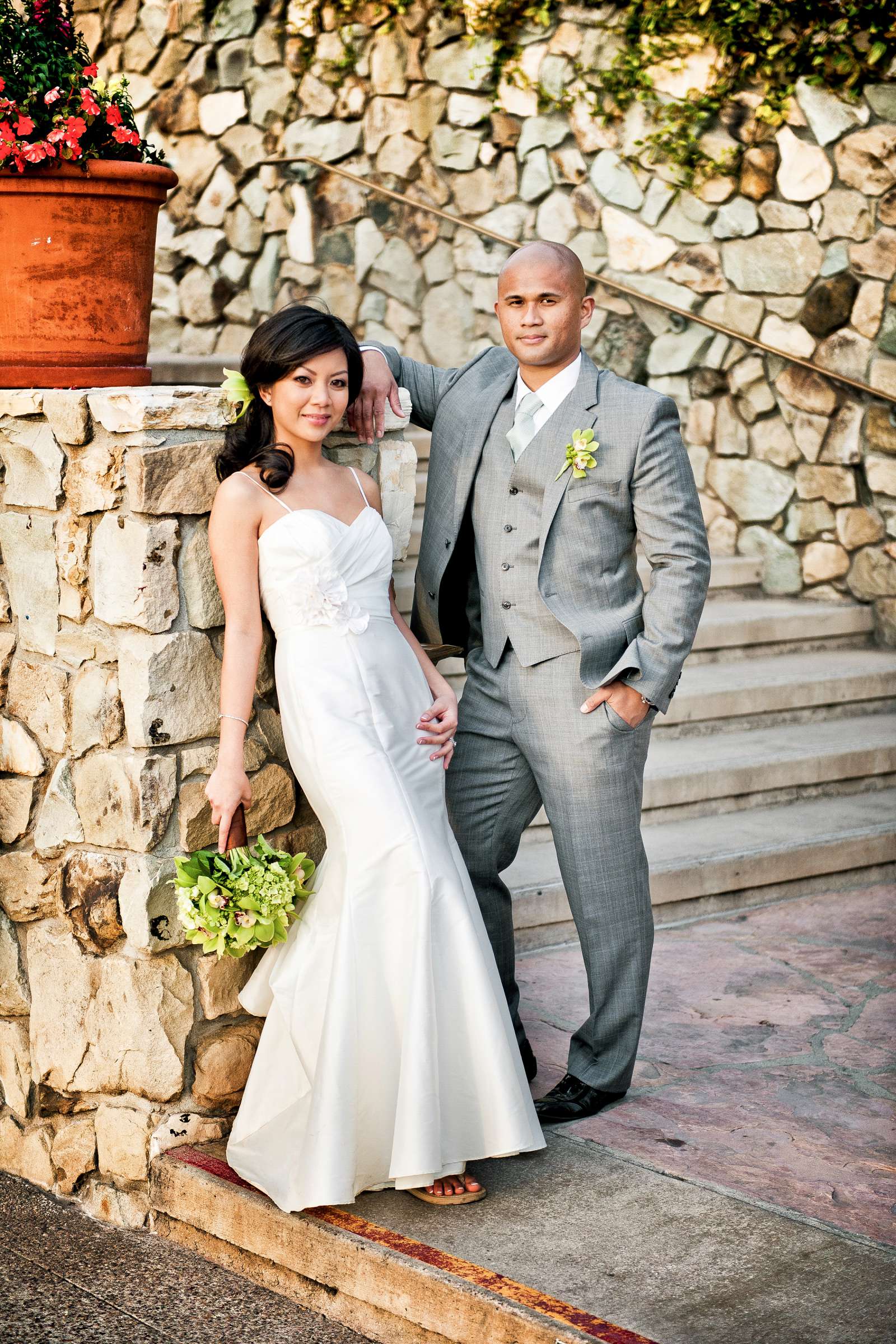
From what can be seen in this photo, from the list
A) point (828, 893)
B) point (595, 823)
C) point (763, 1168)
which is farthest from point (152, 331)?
point (763, 1168)

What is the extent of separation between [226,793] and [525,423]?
3.41ft

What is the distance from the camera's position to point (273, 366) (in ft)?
9.12

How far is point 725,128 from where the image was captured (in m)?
6.17

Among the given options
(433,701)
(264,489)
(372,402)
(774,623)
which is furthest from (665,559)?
(774,623)

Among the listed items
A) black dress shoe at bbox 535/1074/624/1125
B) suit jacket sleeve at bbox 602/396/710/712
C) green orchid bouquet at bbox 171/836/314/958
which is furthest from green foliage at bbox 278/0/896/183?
green orchid bouquet at bbox 171/836/314/958

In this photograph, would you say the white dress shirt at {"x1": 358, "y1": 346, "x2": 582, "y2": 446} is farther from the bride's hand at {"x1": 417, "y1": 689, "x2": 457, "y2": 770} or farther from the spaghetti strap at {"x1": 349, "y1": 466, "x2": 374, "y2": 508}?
the bride's hand at {"x1": 417, "y1": 689, "x2": 457, "y2": 770}

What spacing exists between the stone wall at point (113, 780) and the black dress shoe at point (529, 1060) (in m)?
0.68

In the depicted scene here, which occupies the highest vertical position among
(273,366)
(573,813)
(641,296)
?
(641,296)

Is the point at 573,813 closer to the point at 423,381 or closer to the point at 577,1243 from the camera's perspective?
the point at 577,1243

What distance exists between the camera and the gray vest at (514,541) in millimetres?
3037

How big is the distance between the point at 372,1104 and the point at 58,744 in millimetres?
985

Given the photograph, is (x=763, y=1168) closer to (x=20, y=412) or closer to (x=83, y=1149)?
(x=83, y=1149)

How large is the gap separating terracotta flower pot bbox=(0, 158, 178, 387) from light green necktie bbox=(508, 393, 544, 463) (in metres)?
0.84

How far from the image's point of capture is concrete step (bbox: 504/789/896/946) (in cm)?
429
